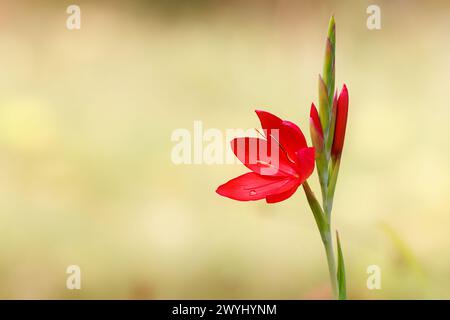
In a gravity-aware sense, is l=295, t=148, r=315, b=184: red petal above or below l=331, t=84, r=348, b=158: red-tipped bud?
below

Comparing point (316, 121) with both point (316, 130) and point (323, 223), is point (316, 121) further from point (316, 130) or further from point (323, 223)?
point (323, 223)

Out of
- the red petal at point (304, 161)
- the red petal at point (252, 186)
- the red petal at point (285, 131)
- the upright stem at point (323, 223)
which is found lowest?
the upright stem at point (323, 223)

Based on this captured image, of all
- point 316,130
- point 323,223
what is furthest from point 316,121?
point 323,223

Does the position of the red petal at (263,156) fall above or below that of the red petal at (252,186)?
above
